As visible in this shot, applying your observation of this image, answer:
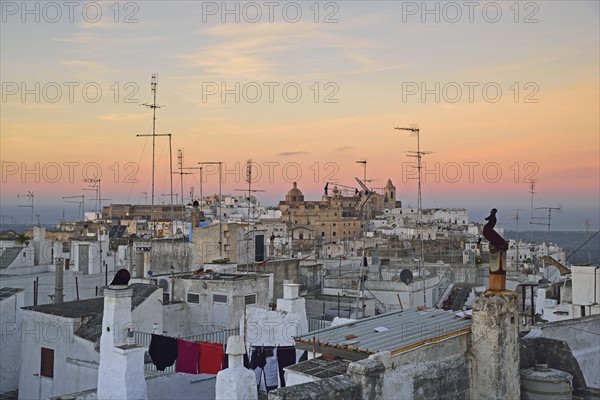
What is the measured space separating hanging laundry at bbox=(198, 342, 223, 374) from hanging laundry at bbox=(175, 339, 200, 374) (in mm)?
96

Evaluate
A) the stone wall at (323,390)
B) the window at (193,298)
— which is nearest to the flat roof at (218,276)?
the window at (193,298)

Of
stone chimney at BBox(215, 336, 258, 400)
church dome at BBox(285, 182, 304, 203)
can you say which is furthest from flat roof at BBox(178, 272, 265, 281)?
church dome at BBox(285, 182, 304, 203)

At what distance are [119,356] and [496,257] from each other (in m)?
5.95

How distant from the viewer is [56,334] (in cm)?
1514

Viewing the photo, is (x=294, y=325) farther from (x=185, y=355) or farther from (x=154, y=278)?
(x=154, y=278)

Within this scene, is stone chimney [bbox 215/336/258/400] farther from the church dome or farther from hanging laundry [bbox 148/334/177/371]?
the church dome

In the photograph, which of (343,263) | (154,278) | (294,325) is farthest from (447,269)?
(294,325)

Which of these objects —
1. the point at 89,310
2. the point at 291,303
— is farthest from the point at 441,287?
the point at 89,310

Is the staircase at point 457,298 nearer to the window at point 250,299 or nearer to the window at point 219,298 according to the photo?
the window at point 250,299

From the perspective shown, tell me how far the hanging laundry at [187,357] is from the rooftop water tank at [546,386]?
20.3ft

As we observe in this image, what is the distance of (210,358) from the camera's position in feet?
41.0

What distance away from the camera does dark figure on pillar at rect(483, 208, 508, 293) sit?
30.2ft

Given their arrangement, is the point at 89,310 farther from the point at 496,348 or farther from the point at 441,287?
the point at 441,287

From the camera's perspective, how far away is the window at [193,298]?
1783 centimetres
